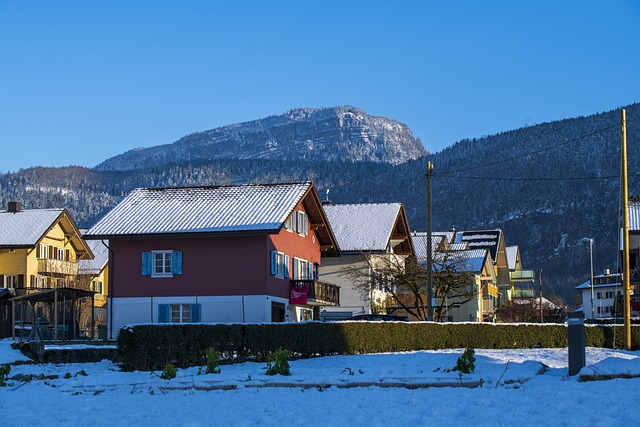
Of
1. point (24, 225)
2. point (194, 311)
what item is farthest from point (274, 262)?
point (24, 225)

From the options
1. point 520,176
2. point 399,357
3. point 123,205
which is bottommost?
point 399,357

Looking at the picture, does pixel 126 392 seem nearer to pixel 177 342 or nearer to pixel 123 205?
pixel 177 342

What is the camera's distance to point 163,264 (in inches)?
1858

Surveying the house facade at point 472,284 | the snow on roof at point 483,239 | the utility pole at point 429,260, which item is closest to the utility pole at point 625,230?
the utility pole at point 429,260

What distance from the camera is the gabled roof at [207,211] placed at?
46344 mm

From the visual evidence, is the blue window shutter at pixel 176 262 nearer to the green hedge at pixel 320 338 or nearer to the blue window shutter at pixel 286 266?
the blue window shutter at pixel 286 266

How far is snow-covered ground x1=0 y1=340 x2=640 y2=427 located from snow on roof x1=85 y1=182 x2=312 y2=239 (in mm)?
21796

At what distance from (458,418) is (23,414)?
720 centimetres

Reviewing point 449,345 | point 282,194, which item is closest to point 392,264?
point 282,194

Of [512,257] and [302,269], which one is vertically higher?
[512,257]

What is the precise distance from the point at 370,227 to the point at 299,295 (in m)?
13.4

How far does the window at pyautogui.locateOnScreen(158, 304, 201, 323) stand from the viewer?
4653cm

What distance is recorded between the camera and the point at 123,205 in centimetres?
5131

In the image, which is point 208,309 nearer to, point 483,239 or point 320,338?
point 320,338
